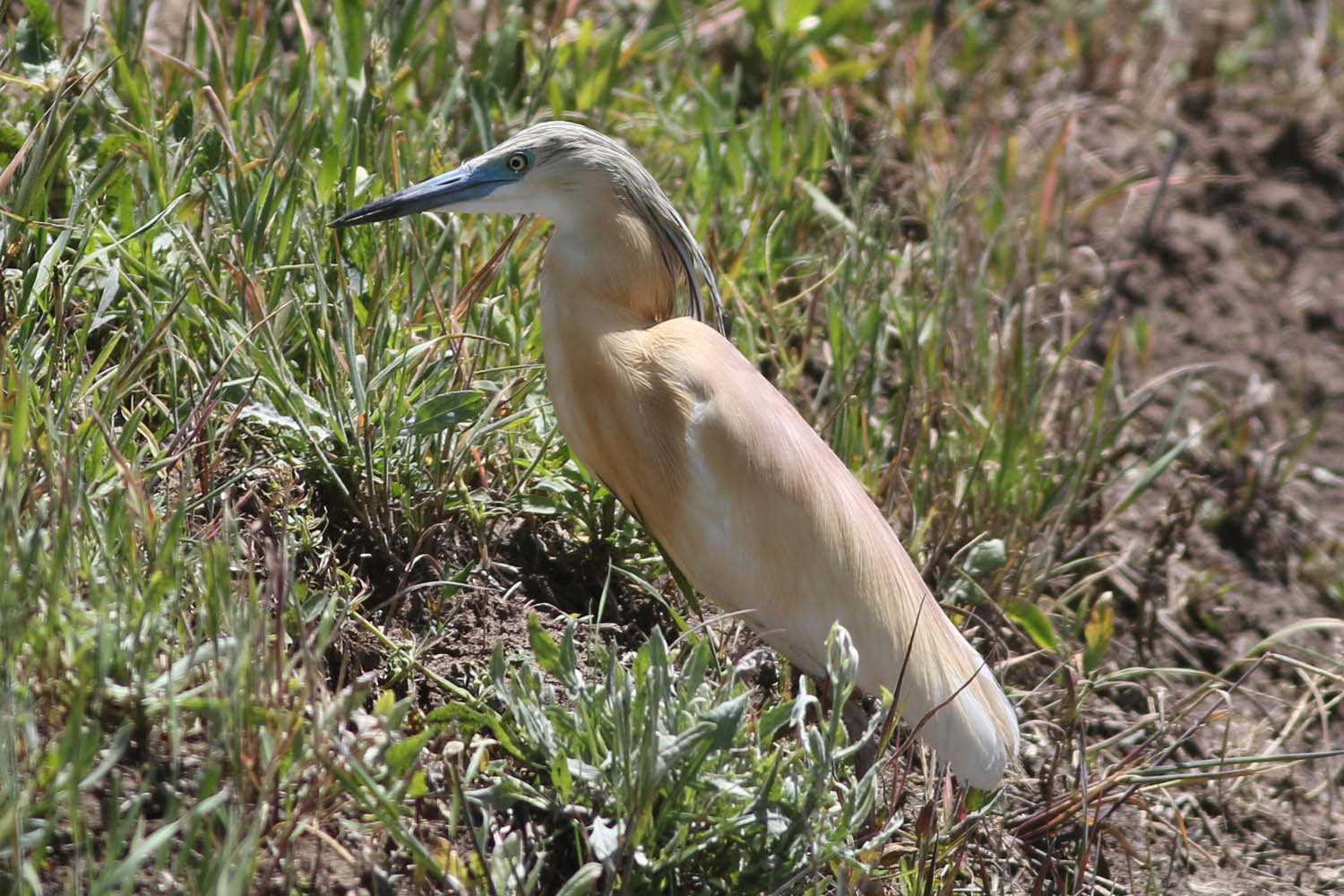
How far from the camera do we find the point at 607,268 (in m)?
2.89

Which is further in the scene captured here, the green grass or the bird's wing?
the bird's wing

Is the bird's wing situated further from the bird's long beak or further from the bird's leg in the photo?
the bird's long beak

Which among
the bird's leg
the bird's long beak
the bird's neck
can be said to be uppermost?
the bird's long beak

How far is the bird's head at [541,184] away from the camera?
2809mm

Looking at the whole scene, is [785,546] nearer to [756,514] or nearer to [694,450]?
[756,514]

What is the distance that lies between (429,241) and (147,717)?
1.68 metres

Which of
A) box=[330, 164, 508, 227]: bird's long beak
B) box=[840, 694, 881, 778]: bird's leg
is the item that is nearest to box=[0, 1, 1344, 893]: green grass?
box=[840, 694, 881, 778]: bird's leg

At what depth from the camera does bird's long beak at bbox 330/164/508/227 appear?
110 inches

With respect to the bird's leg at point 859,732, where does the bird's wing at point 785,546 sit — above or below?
above

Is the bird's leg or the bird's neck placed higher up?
the bird's neck

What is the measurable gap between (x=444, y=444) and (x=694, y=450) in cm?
54

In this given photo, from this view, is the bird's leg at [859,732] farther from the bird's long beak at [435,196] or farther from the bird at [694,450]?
the bird's long beak at [435,196]

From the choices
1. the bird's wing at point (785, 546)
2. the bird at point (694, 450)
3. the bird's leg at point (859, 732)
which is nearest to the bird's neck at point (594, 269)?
the bird at point (694, 450)

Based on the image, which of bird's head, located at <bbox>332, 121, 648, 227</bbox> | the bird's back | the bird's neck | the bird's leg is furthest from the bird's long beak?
the bird's leg
